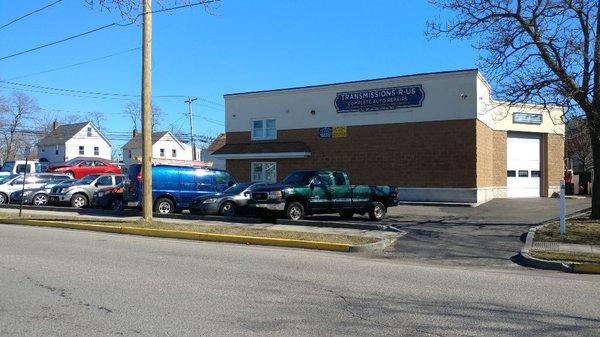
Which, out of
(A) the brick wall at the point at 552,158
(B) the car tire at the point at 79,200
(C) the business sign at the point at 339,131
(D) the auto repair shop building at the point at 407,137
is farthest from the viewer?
(A) the brick wall at the point at 552,158

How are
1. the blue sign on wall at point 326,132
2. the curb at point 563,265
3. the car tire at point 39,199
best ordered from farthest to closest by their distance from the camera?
1. the blue sign on wall at point 326,132
2. the car tire at point 39,199
3. the curb at point 563,265

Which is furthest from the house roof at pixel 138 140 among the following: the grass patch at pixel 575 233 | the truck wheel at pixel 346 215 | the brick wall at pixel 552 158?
A: the grass patch at pixel 575 233

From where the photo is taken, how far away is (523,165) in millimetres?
32938

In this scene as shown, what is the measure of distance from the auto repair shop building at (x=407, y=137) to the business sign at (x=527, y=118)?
0.06m

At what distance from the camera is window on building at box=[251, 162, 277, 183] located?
106ft

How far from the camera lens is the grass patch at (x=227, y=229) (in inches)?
547

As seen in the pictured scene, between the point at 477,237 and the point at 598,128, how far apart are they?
5.77 m

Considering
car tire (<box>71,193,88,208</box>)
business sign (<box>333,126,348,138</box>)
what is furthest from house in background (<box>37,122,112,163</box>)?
business sign (<box>333,126,348,138</box>)

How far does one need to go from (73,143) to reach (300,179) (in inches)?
2559

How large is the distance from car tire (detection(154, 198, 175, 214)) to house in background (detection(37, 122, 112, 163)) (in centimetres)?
5827

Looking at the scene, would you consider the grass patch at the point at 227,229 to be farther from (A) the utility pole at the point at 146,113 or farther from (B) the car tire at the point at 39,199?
(B) the car tire at the point at 39,199

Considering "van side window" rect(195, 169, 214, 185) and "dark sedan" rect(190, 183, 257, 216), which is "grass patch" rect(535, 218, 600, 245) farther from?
"van side window" rect(195, 169, 214, 185)

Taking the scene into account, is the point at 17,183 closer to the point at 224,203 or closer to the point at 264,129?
the point at 264,129

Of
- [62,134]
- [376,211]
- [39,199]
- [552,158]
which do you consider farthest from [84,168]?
[62,134]
